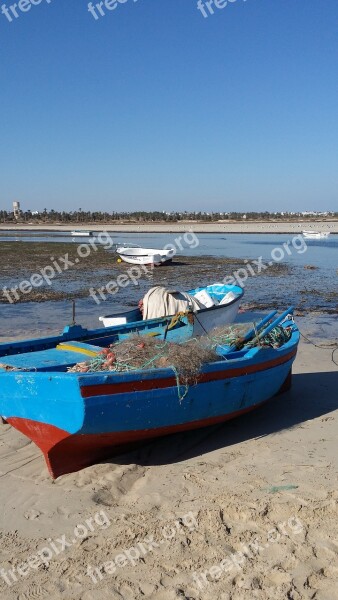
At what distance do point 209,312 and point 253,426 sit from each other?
3244 millimetres

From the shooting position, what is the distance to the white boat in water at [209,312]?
916 centimetres

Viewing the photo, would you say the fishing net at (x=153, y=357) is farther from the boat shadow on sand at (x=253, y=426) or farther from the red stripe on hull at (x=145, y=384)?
the boat shadow on sand at (x=253, y=426)

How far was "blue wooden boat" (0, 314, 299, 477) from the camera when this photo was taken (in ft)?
16.6

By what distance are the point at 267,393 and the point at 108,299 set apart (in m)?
10.8

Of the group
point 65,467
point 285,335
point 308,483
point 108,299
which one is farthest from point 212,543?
point 108,299

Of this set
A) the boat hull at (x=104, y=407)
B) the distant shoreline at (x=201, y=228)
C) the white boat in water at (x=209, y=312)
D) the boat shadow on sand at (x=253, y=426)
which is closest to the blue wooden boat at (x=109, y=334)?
the white boat in water at (x=209, y=312)

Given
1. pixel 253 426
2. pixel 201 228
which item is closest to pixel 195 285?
pixel 253 426

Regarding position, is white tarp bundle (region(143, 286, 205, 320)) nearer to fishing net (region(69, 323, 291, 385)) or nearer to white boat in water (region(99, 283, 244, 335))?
white boat in water (region(99, 283, 244, 335))

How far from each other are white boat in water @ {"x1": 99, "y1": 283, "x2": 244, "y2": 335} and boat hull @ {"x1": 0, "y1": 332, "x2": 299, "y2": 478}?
2889 millimetres

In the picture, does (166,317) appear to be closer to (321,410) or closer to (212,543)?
(321,410)

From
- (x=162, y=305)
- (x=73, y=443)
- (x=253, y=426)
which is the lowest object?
(x=253, y=426)

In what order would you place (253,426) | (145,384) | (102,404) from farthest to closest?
(253,426)
(145,384)
(102,404)

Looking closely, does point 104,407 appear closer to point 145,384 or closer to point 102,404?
point 102,404

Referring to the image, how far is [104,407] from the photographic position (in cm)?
514
